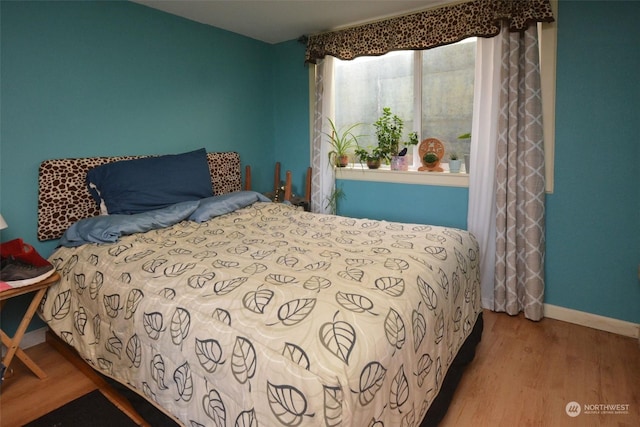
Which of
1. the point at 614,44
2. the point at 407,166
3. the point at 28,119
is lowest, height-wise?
the point at 407,166

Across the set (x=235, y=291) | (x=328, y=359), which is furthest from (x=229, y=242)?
(x=328, y=359)

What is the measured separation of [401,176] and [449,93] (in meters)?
0.79

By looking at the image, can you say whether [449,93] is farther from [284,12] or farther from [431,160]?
[284,12]

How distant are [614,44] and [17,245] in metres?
3.74

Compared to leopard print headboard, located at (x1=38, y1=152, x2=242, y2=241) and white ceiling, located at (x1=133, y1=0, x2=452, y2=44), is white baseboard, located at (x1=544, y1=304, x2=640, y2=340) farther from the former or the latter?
leopard print headboard, located at (x1=38, y1=152, x2=242, y2=241)

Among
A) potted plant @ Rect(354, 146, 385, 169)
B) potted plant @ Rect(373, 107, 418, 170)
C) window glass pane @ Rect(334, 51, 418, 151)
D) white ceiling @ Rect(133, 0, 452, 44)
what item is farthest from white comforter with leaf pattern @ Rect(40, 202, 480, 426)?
white ceiling @ Rect(133, 0, 452, 44)

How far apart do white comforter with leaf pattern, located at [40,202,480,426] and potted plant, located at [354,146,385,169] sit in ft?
3.97

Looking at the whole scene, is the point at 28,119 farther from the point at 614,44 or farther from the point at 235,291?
the point at 614,44

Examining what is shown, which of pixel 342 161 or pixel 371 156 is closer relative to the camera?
pixel 371 156

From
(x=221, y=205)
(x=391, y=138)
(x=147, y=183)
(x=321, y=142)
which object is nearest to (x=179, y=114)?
(x=147, y=183)

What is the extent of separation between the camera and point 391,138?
3.36 metres

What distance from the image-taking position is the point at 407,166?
3.33 meters

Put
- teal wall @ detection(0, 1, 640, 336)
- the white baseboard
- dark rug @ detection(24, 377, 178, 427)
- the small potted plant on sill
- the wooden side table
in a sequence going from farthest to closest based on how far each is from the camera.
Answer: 1. the small potted plant on sill
2. the white baseboard
3. teal wall @ detection(0, 1, 640, 336)
4. the wooden side table
5. dark rug @ detection(24, 377, 178, 427)

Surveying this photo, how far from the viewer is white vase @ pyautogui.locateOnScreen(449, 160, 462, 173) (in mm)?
3047
